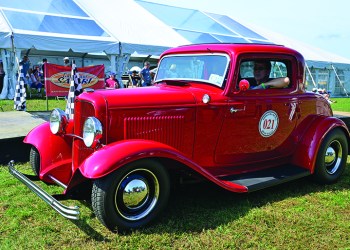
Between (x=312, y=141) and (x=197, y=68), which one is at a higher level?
(x=197, y=68)

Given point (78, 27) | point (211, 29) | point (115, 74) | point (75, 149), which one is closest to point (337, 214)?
point (75, 149)

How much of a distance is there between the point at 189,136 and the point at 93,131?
1.01 metres

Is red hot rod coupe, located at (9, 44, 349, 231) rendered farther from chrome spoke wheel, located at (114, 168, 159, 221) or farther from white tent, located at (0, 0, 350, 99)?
white tent, located at (0, 0, 350, 99)

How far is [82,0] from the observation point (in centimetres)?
1548

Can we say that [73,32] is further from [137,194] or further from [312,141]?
[137,194]

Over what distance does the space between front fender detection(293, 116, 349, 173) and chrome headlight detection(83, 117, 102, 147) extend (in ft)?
8.36

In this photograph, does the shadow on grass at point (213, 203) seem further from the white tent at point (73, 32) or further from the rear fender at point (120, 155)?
the white tent at point (73, 32)

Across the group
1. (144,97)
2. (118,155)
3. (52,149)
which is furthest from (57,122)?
(118,155)

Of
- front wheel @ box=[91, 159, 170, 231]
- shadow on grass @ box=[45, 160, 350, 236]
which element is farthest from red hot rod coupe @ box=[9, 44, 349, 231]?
shadow on grass @ box=[45, 160, 350, 236]

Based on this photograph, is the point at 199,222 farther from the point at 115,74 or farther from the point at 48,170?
the point at 115,74

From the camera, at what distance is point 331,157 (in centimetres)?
441

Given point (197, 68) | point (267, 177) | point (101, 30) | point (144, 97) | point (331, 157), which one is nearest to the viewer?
point (144, 97)

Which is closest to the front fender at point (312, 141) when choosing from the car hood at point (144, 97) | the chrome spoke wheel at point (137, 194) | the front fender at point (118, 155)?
the car hood at point (144, 97)

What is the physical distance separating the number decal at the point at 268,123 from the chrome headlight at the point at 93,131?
1858 mm
